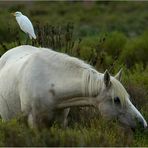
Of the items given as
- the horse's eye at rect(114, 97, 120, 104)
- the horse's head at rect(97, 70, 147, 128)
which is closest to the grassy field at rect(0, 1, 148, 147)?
the horse's head at rect(97, 70, 147, 128)

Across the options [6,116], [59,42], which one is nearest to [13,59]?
[6,116]

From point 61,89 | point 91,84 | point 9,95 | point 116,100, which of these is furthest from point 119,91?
point 9,95

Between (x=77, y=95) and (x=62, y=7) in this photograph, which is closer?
(x=77, y=95)

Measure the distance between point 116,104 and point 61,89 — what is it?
0.69m

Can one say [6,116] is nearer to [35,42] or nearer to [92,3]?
[35,42]

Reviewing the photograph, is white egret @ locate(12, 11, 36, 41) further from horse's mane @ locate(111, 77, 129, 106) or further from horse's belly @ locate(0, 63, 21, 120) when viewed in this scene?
horse's mane @ locate(111, 77, 129, 106)

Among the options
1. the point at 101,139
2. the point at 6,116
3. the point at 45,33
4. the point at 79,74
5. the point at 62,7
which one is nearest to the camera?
the point at 101,139

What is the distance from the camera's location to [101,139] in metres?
6.47

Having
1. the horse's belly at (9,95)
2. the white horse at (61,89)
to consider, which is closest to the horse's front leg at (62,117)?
the white horse at (61,89)

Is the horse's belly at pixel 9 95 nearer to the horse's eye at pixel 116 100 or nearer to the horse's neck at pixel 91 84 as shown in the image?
the horse's neck at pixel 91 84

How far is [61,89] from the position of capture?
735cm

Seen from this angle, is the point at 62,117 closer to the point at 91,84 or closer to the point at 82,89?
the point at 82,89

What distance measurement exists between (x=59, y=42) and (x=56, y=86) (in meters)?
3.83

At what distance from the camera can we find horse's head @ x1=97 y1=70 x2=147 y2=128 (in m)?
7.10
